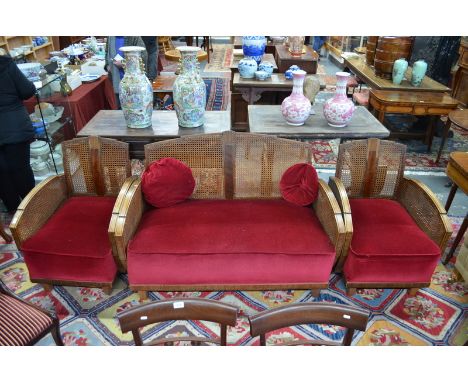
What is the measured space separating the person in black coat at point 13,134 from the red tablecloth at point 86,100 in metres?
0.65

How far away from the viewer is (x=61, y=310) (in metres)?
2.32

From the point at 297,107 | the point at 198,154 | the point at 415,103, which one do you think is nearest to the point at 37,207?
the point at 198,154

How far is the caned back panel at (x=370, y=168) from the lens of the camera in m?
2.62

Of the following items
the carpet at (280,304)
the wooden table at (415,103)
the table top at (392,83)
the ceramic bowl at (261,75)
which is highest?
the ceramic bowl at (261,75)

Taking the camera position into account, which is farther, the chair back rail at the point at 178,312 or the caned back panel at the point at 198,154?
the caned back panel at the point at 198,154

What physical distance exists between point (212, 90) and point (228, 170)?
14.9ft

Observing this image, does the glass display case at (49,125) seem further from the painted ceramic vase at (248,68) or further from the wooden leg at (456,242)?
the wooden leg at (456,242)

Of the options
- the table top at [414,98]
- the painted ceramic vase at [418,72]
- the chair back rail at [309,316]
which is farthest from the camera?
the painted ceramic vase at [418,72]

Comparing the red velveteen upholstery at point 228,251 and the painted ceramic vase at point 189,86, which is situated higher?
the painted ceramic vase at point 189,86

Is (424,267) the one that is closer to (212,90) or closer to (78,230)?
(78,230)

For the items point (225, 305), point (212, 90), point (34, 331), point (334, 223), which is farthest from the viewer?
point (212, 90)

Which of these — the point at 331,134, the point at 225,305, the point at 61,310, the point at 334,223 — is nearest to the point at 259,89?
the point at 331,134

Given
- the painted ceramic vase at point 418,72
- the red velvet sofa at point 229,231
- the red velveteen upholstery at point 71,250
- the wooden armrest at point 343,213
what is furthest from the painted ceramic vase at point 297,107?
the painted ceramic vase at point 418,72

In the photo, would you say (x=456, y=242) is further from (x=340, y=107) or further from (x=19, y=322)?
(x=19, y=322)
